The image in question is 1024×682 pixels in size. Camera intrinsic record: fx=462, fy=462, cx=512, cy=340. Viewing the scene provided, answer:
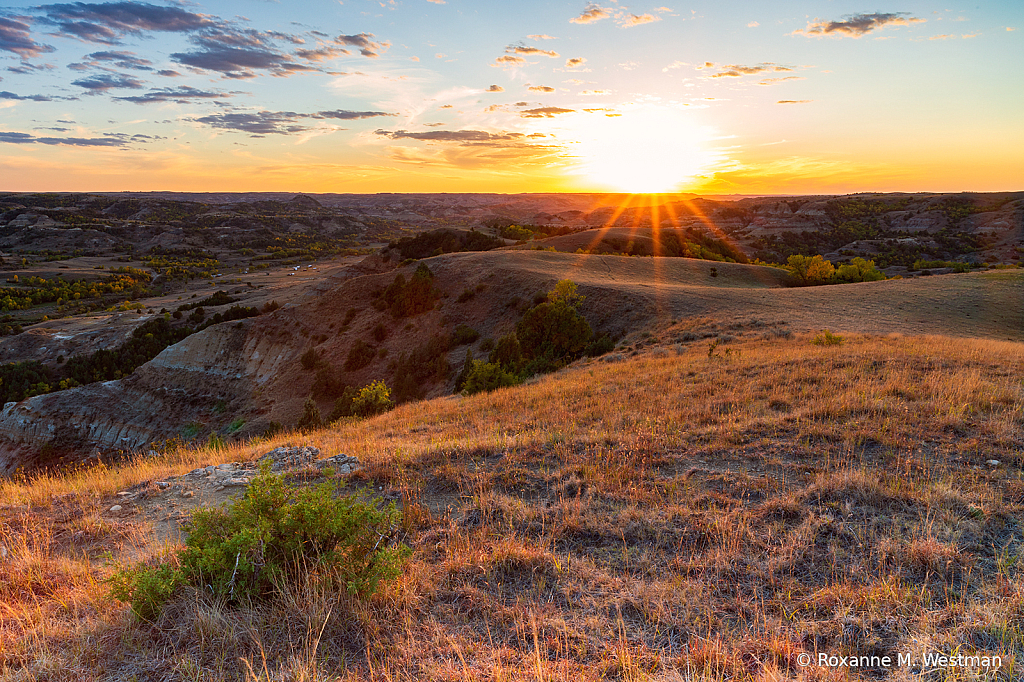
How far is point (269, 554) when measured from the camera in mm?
3676

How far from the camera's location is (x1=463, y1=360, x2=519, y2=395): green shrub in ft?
51.6

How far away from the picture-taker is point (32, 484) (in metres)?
7.42

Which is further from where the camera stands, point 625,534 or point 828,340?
point 828,340

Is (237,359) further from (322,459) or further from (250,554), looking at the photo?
(250,554)

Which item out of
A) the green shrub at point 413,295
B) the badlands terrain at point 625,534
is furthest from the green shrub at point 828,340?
the green shrub at point 413,295

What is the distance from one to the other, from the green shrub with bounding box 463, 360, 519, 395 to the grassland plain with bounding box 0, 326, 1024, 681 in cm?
770

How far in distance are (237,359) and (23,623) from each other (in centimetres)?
4062

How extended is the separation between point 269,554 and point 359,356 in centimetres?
3231

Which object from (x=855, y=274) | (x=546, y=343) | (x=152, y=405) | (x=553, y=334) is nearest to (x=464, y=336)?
(x=546, y=343)

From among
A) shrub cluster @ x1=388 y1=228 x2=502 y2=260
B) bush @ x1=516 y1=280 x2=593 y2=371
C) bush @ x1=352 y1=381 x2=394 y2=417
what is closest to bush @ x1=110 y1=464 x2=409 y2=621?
bush @ x1=352 y1=381 x2=394 y2=417

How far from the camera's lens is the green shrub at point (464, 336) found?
104 feet

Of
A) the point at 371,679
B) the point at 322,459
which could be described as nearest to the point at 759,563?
the point at 371,679

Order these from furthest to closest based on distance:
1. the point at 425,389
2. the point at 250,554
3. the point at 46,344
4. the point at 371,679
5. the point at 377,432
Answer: the point at 46,344, the point at 425,389, the point at 377,432, the point at 250,554, the point at 371,679

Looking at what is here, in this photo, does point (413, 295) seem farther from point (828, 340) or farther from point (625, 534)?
point (625, 534)
